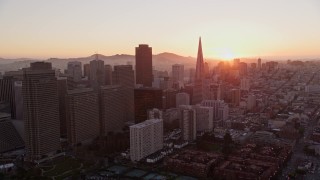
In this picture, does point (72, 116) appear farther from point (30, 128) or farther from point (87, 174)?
point (87, 174)

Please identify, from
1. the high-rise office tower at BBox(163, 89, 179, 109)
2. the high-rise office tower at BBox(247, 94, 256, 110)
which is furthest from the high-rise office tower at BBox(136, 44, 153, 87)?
the high-rise office tower at BBox(247, 94, 256, 110)

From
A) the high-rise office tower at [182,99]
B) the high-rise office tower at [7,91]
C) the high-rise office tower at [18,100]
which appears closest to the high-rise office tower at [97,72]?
the high-rise office tower at [182,99]

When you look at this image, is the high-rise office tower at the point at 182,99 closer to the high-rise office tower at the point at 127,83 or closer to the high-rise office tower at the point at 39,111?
the high-rise office tower at the point at 127,83

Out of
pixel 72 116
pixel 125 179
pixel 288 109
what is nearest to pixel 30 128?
pixel 72 116

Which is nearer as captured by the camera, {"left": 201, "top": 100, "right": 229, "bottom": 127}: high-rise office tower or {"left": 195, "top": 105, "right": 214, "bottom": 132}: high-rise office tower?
{"left": 195, "top": 105, "right": 214, "bottom": 132}: high-rise office tower

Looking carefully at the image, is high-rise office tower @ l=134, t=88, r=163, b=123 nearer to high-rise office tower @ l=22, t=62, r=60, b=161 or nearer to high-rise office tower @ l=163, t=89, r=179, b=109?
high-rise office tower @ l=163, t=89, r=179, b=109

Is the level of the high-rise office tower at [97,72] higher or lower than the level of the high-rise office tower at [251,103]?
higher
